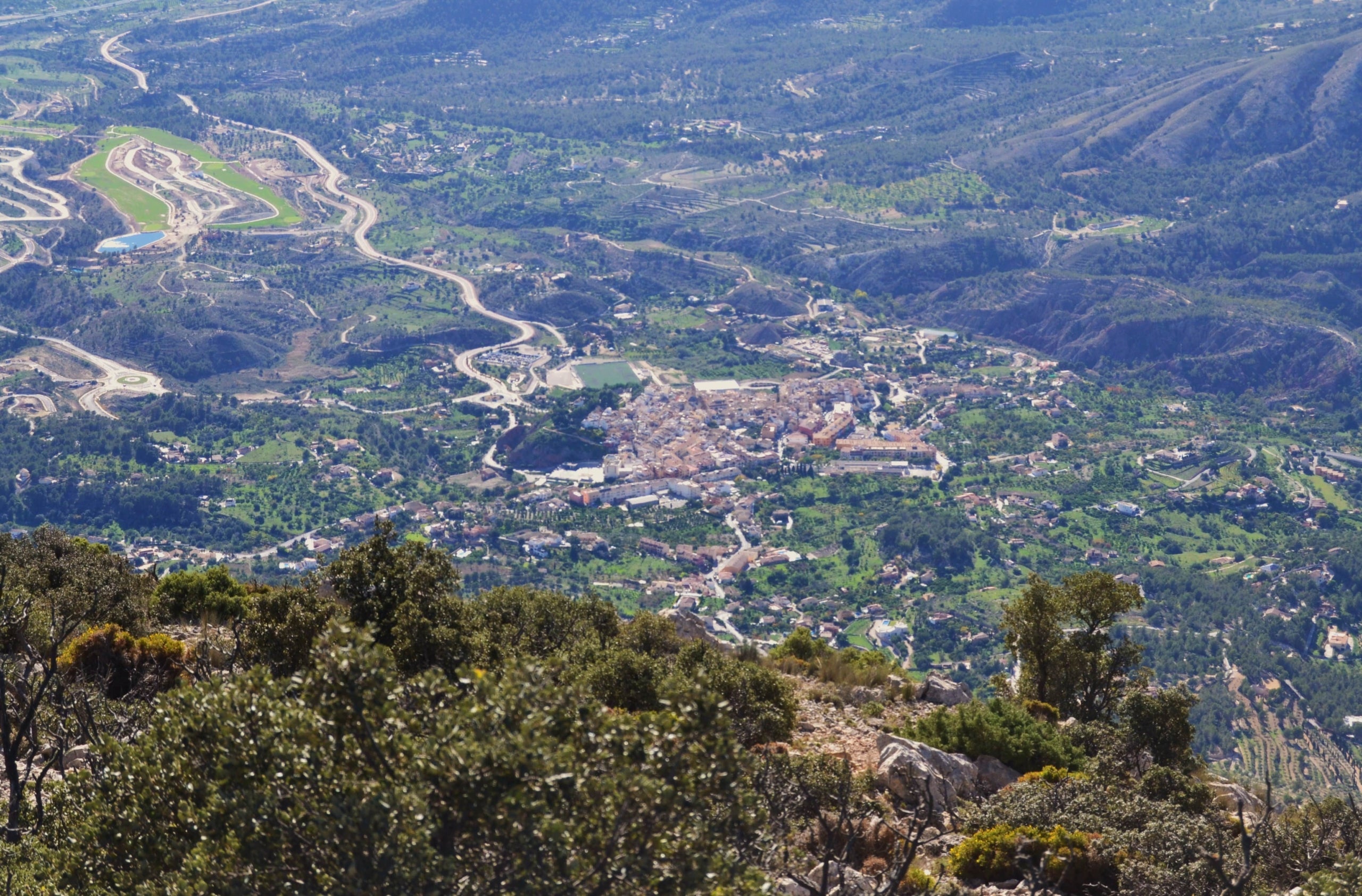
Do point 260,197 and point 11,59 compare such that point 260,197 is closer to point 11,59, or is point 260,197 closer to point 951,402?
point 11,59

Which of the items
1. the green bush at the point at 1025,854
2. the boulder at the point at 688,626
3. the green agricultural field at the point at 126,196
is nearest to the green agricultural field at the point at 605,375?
the green agricultural field at the point at 126,196

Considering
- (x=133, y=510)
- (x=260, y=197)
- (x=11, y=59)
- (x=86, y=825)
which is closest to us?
(x=86, y=825)

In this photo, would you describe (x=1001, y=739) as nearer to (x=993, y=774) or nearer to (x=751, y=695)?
(x=993, y=774)

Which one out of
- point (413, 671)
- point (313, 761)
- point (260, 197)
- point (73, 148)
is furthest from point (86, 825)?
point (73, 148)

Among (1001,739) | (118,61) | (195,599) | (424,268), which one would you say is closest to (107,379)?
(424,268)

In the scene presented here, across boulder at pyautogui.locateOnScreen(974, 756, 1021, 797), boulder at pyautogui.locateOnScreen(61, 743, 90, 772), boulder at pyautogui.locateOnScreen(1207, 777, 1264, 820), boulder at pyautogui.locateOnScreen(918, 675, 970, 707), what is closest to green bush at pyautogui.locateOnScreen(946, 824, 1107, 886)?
boulder at pyautogui.locateOnScreen(974, 756, 1021, 797)

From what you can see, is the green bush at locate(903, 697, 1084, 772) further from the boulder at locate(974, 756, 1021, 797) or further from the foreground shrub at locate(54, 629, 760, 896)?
the foreground shrub at locate(54, 629, 760, 896)
